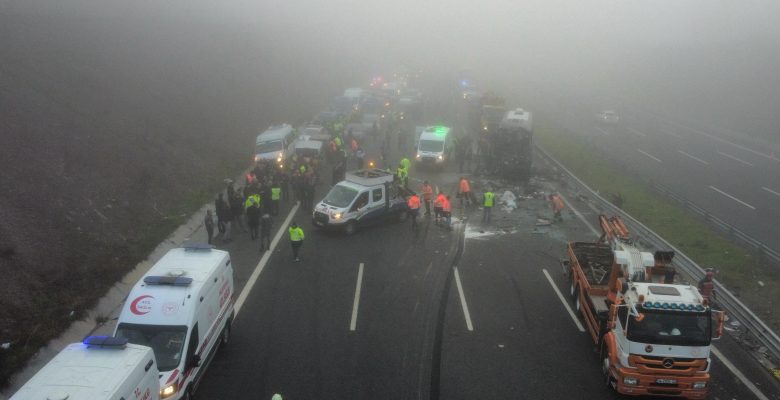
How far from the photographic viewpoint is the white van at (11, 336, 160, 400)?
26.8ft

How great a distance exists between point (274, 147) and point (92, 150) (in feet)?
31.4

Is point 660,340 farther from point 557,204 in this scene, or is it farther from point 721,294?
point 557,204

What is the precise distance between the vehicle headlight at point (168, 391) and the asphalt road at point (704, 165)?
70.8ft

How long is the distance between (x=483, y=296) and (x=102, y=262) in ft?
36.1

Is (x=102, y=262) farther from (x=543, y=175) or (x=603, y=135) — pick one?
(x=603, y=135)

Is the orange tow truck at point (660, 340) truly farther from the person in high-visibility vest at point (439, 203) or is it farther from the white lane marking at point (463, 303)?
the person in high-visibility vest at point (439, 203)

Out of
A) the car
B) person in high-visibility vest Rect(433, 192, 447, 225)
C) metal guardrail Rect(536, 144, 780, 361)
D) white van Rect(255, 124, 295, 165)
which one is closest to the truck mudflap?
metal guardrail Rect(536, 144, 780, 361)

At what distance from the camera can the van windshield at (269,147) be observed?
30734 millimetres

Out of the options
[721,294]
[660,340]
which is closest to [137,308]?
[660,340]

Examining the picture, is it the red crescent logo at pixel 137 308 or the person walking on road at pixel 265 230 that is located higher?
the red crescent logo at pixel 137 308

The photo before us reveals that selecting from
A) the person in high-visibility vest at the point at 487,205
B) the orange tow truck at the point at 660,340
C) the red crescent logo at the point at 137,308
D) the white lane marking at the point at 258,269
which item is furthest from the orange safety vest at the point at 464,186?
the red crescent logo at the point at 137,308

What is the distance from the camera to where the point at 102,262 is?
1628 cm

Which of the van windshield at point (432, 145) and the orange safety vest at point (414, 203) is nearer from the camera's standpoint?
the orange safety vest at point (414, 203)

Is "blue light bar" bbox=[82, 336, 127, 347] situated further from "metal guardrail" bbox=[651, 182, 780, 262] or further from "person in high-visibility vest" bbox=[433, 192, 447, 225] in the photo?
"metal guardrail" bbox=[651, 182, 780, 262]
